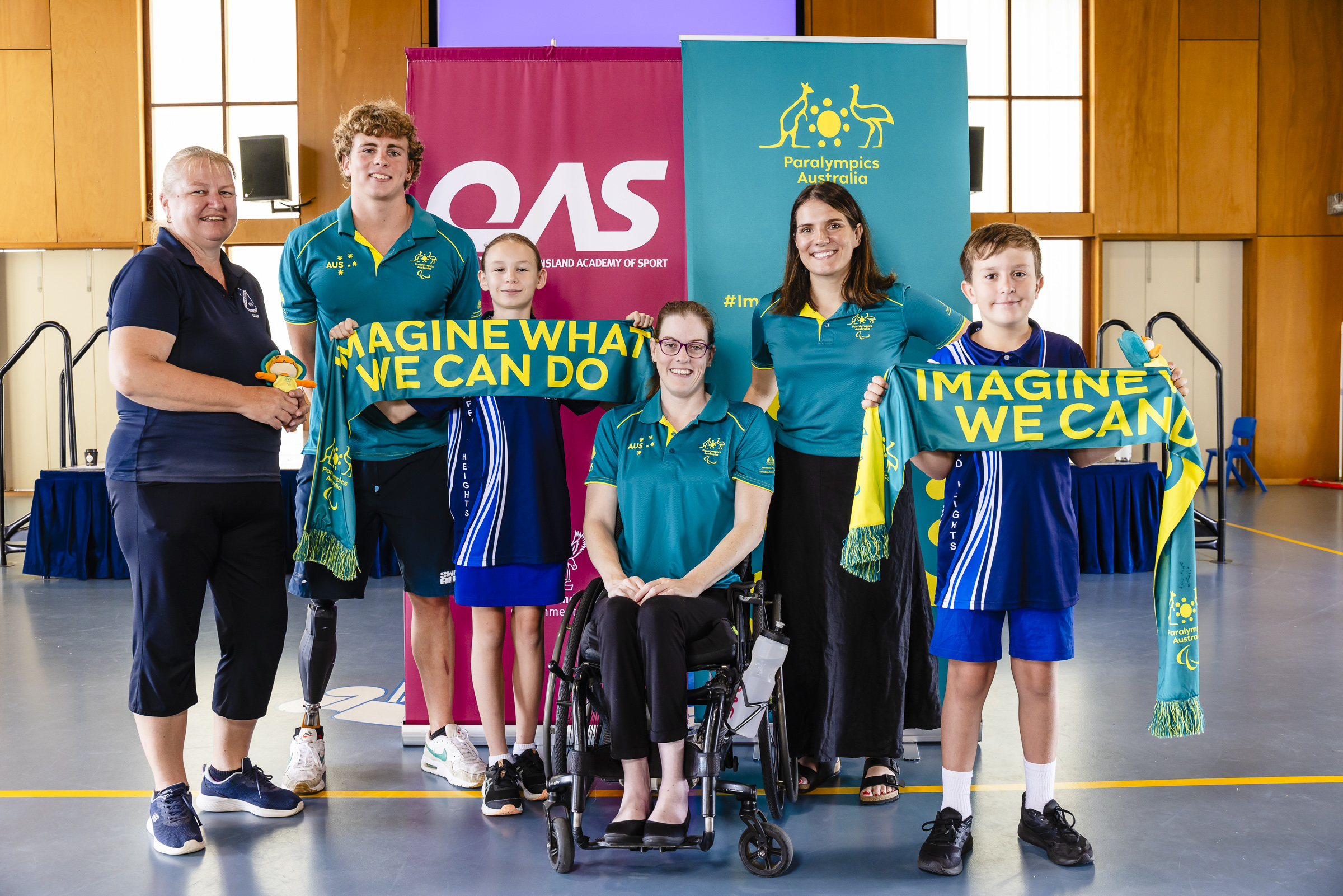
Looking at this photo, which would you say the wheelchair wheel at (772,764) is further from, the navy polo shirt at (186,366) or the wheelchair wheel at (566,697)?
the navy polo shirt at (186,366)

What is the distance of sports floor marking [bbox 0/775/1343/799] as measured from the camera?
266 cm

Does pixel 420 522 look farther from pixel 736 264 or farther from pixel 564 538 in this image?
pixel 736 264

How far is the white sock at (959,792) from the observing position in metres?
2.25

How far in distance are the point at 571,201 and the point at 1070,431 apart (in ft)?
6.05

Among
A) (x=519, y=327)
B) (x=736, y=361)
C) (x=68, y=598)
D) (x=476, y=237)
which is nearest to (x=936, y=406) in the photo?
(x=736, y=361)

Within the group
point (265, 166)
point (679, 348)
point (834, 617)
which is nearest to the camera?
point (679, 348)

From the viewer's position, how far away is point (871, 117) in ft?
10.3

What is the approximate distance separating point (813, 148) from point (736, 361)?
77cm

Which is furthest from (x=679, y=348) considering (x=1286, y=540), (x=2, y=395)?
(x=1286, y=540)

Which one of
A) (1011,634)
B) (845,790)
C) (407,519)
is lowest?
(845,790)

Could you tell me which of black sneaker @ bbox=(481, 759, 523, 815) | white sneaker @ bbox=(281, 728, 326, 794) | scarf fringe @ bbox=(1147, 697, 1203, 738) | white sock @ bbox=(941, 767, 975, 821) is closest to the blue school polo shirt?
white sock @ bbox=(941, 767, 975, 821)

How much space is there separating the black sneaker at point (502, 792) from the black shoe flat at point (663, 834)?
21.8 inches

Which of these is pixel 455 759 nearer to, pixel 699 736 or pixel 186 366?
pixel 699 736

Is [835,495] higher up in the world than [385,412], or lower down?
lower down
